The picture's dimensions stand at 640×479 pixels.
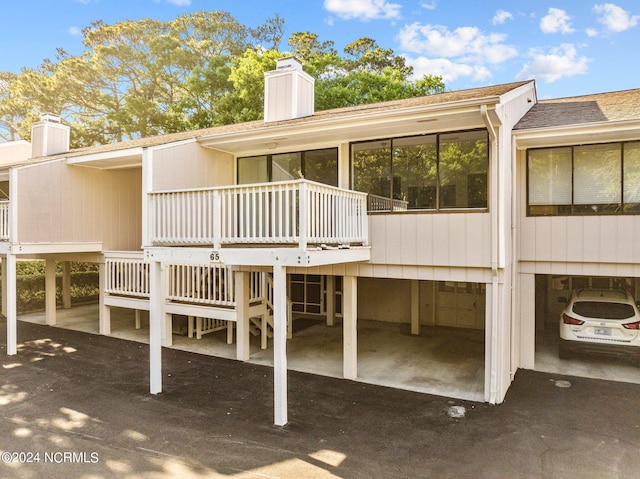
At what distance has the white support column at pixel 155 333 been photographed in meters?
6.80

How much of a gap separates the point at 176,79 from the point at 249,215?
21.2 metres

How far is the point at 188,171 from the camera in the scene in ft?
27.2

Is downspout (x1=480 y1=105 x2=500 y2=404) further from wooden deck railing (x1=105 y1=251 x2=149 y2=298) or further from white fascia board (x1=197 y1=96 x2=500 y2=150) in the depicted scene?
wooden deck railing (x1=105 y1=251 x2=149 y2=298)

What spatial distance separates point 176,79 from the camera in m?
24.1

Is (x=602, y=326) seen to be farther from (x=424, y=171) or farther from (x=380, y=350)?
(x=424, y=171)

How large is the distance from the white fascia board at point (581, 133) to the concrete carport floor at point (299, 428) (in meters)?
4.37

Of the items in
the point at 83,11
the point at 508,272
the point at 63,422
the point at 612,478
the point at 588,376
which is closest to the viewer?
the point at 612,478

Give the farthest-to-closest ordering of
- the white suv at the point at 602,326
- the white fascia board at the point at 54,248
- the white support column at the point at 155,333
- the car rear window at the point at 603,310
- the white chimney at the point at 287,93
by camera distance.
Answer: the white chimney at the point at 287,93 → the white fascia board at the point at 54,248 → the car rear window at the point at 603,310 → the white suv at the point at 602,326 → the white support column at the point at 155,333

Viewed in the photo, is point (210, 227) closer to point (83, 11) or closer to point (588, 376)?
point (588, 376)

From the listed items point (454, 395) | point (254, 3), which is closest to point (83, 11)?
point (254, 3)

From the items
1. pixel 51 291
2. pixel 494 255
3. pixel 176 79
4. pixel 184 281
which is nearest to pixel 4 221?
pixel 51 291

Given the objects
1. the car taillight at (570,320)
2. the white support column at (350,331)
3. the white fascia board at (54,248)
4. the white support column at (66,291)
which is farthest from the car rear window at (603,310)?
the white support column at (66,291)

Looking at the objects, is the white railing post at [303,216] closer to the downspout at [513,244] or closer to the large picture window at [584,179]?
the downspout at [513,244]

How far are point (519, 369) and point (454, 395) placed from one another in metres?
2.13
